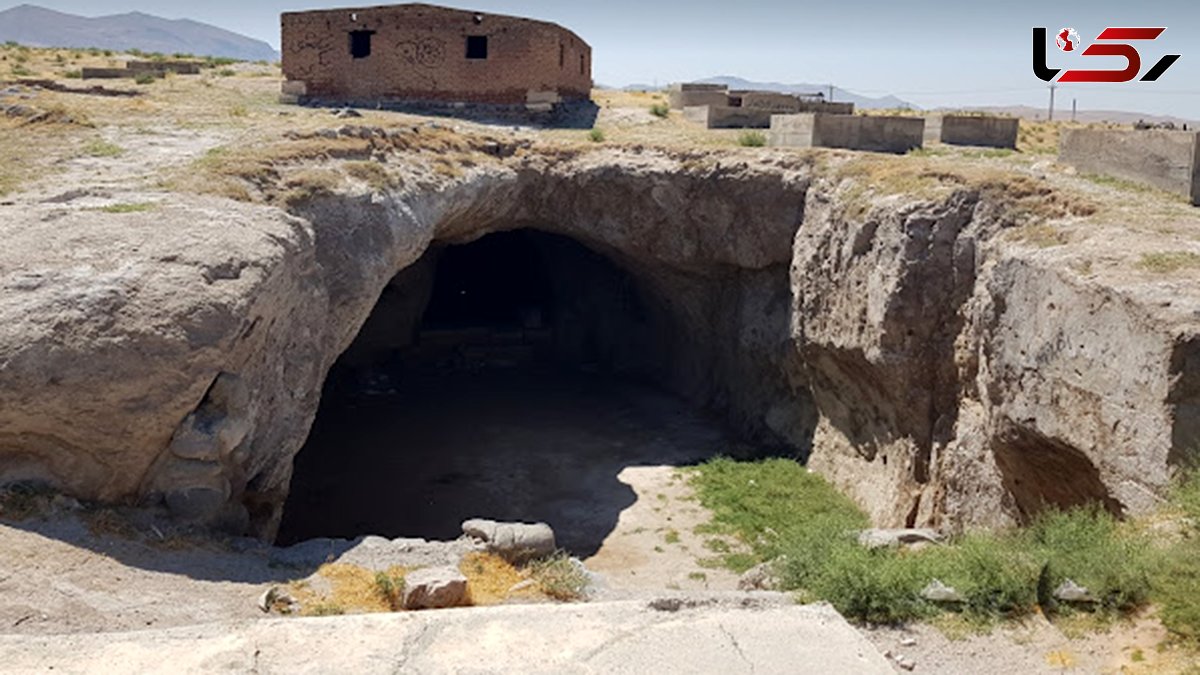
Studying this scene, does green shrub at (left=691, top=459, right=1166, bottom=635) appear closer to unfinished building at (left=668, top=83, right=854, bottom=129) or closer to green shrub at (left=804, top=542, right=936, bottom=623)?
green shrub at (left=804, top=542, right=936, bottom=623)

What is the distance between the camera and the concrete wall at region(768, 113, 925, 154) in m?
19.2

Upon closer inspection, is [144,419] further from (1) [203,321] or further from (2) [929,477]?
(2) [929,477]

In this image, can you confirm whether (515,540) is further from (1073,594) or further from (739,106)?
(739,106)

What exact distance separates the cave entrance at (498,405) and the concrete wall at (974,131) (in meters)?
7.52

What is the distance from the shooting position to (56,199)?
40.1 feet

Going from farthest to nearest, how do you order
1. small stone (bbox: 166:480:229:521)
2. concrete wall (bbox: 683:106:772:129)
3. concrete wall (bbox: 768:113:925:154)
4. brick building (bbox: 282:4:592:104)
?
concrete wall (bbox: 683:106:772:129), brick building (bbox: 282:4:592:104), concrete wall (bbox: 768:113:925:154), small stone (bbox: 166:480:229:521)

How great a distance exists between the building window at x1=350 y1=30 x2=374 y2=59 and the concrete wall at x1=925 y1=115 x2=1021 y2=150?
1384 cm

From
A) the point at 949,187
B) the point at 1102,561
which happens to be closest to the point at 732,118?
the point at 949,187

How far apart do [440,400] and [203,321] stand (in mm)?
12016

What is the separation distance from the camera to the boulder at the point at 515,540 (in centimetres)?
1034

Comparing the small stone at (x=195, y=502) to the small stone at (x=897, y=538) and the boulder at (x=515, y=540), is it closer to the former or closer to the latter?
the boulder at (x=515, y=540)

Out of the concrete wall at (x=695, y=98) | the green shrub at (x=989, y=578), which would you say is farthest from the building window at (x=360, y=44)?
the green shrub at (x=989, y=578)

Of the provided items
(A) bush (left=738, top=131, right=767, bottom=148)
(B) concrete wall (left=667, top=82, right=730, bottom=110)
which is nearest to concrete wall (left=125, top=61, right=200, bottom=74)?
(B) concrete wall (left=667, top=82, right=730, bottom=110)

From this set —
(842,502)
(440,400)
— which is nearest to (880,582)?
(842,502)
